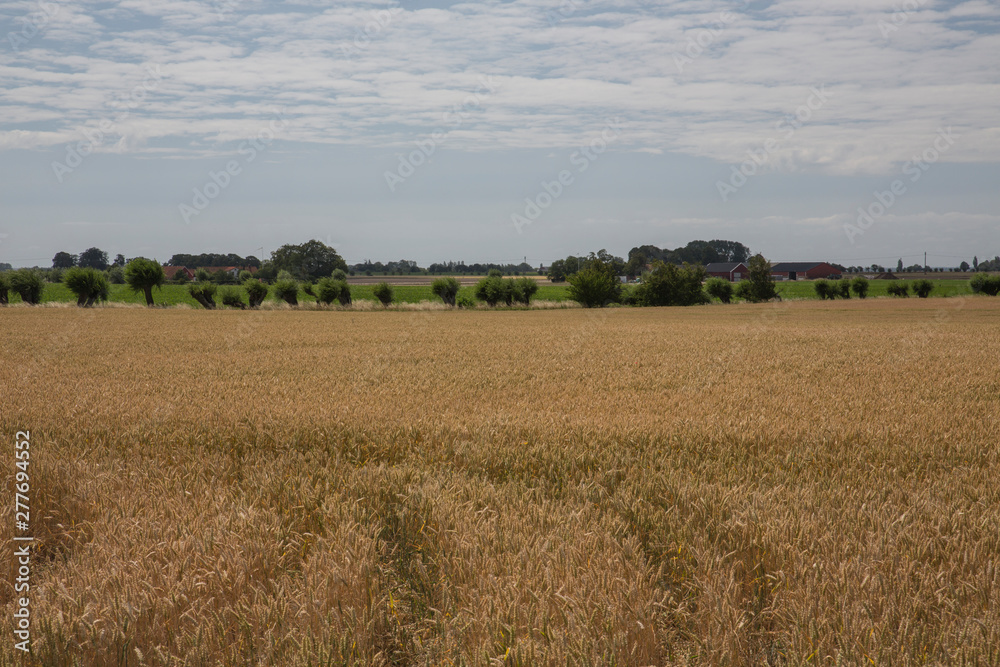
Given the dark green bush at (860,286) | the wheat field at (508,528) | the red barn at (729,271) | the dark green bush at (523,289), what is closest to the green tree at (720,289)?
the dark green bush at (860,286)

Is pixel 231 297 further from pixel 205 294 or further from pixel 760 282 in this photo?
pixel 760 282

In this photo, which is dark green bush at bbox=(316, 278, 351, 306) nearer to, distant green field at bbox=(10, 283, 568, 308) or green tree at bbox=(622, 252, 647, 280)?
distant green field at bbox=(10, 283, 568, 308)

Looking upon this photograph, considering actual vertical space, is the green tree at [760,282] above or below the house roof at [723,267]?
below

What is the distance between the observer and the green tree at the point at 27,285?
186ft

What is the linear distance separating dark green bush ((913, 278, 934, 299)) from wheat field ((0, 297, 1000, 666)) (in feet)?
337

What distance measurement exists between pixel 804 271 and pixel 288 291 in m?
165

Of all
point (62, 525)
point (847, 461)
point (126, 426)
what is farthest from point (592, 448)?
point (126, 426)

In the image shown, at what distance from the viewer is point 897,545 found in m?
3.54

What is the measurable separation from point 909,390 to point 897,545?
722 centimetres

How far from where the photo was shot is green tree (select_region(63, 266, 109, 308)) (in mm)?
56656

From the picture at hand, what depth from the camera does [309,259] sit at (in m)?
121

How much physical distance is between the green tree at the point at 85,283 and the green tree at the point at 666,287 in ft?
193

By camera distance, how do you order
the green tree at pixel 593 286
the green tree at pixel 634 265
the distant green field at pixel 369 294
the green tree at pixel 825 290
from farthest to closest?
the green tree at pixel 634 265 → the green tree at pixel 825 290 → the green tree at pixel 593 286 → the distant green field at pixel 369 294

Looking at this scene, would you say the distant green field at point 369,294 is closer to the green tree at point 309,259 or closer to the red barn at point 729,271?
the green tree at point 309,259
